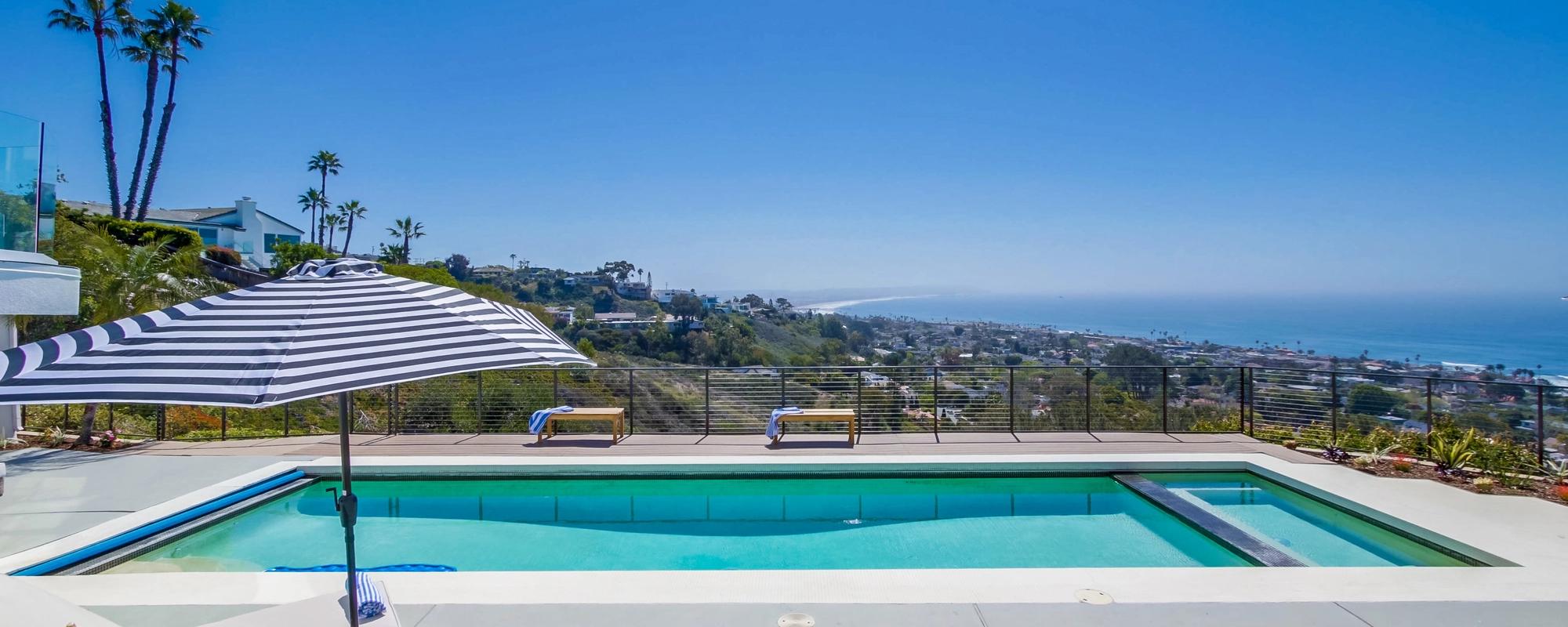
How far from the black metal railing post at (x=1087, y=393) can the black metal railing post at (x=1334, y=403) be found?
102 inches

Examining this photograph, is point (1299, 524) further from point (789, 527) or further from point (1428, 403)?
point (789, 527)

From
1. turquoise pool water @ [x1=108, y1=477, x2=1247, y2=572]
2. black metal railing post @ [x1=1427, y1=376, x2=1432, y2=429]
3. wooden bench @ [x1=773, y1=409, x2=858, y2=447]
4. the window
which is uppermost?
the window

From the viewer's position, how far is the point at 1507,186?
20875mm

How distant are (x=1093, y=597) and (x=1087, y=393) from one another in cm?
612

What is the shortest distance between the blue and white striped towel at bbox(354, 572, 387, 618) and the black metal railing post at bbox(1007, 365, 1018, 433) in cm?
774

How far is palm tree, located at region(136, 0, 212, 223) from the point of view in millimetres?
26312

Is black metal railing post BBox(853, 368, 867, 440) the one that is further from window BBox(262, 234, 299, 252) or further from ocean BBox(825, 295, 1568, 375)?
window BBox(262, 234, 299, 252)

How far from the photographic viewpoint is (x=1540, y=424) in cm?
712

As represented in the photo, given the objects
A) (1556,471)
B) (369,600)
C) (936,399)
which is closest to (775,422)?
(936,399)

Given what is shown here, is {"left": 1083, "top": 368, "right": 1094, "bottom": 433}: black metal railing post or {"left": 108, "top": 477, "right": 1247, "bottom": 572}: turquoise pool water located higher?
{"left": 1083, "top": 368, "right": 1094, "bottom": 433}: black metal railing post

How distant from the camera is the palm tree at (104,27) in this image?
2412 centimetres

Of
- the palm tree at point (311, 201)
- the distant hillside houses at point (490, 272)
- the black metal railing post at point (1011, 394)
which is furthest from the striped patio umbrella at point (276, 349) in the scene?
the palm tree at point (311, 201)

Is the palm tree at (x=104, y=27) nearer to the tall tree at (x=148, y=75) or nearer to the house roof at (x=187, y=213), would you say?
the tall tree at (x=148, y=75)

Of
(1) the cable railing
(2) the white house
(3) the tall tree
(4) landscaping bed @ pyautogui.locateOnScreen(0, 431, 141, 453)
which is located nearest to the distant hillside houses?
(2) the white house
